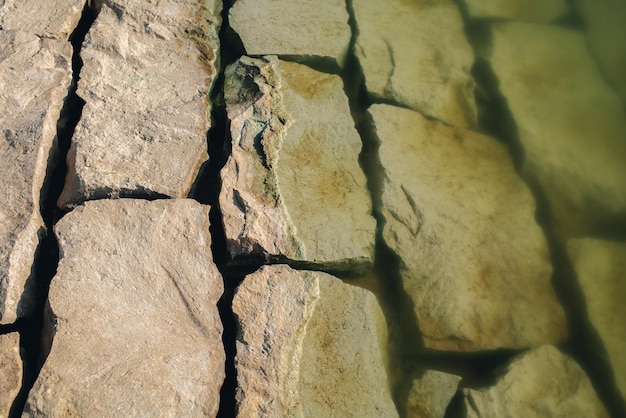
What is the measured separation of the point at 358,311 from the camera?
198 centimetres

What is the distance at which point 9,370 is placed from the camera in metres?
1.67

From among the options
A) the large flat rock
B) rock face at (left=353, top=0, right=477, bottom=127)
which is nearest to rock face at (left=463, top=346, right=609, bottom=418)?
rock face at (left=353, top=0, right=477, bottom=127)

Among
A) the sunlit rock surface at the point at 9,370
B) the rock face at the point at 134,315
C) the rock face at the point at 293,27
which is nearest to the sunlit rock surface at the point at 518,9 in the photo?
the rock face at the point at 293,27

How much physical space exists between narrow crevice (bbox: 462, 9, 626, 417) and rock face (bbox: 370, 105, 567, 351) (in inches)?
1.7

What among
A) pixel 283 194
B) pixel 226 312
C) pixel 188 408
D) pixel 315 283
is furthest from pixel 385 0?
pixel 188 408

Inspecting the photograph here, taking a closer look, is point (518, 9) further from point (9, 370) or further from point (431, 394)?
point (9, 370)

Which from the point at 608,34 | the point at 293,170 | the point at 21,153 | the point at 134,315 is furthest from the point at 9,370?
the point at 608,34

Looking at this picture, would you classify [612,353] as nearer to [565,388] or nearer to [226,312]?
[565,388]

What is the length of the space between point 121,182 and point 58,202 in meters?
0.21

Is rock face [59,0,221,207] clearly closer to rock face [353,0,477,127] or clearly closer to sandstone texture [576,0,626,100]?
rock face [353,0,477,127]

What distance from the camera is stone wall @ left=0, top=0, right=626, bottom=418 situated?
5.77 ft

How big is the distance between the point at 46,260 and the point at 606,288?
1892 mm

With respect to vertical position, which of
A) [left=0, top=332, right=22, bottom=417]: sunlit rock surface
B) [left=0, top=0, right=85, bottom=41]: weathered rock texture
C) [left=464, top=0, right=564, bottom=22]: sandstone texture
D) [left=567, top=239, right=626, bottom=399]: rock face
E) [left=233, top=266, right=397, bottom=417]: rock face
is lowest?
[left=567, top=239, right=626, bottom=399]: rock face

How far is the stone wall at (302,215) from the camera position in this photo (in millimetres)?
1758
